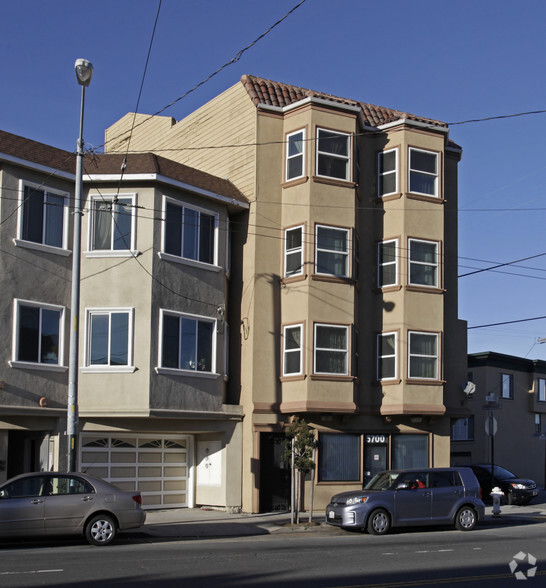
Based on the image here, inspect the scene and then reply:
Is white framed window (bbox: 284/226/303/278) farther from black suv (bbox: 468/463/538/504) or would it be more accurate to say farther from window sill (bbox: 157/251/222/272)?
black suv (bbox: 468/463/538/504)

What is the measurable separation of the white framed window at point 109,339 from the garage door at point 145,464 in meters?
2.22

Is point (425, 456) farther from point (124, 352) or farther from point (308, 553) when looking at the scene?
point (308, 553)

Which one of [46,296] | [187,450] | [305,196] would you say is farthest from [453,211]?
[46,296]

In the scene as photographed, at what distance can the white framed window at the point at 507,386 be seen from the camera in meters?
43.5

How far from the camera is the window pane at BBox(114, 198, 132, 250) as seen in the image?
22.4 m

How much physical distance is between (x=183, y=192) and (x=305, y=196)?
373cm

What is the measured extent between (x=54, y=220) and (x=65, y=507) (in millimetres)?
8729

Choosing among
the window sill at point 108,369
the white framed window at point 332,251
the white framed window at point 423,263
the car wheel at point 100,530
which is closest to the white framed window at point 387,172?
the white framed window at point 423,263

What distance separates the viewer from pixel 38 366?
20.8 metres

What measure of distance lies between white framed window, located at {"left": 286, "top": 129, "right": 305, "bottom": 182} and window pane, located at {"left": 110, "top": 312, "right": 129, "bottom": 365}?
22.6 feet

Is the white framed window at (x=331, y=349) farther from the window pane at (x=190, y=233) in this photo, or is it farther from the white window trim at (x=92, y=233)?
the white window trim at (x=92, y=233)

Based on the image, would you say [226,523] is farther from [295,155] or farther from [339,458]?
[295,155]

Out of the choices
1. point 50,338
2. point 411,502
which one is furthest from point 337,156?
point 411,502

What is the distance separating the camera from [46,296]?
839 inches
